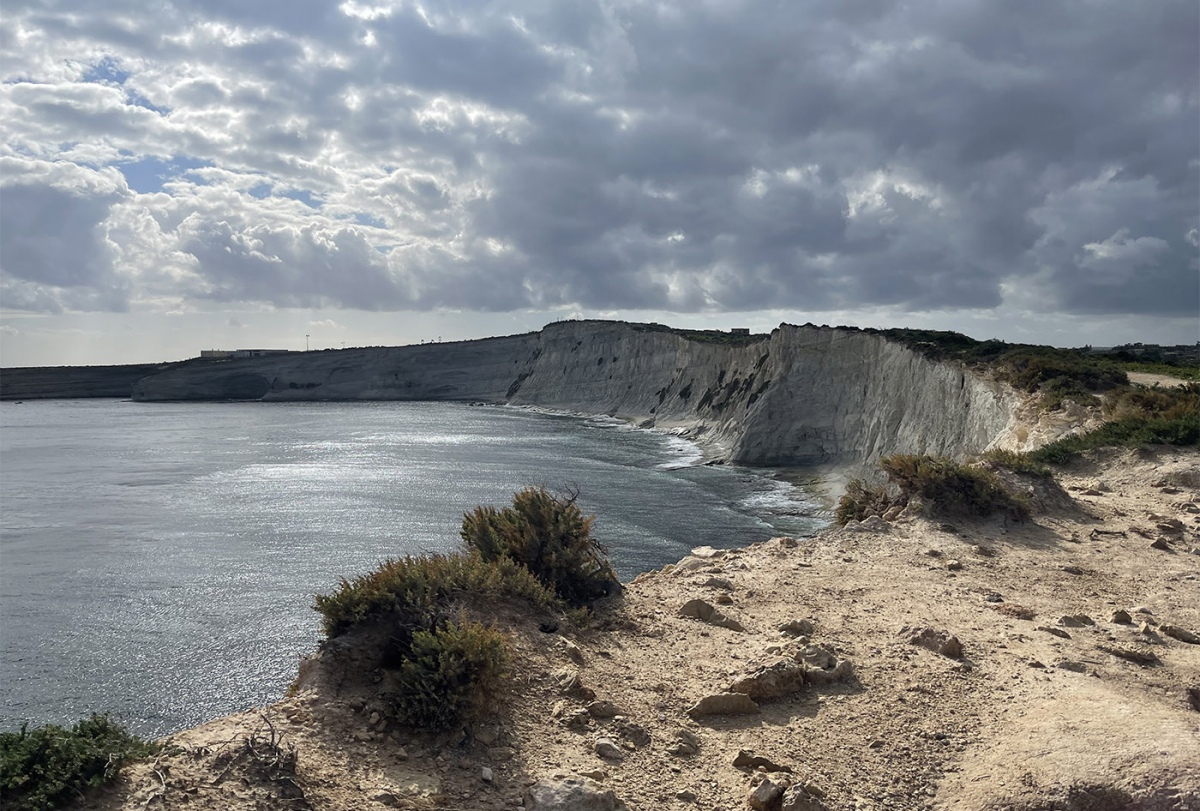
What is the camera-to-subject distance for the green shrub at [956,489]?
13.6m

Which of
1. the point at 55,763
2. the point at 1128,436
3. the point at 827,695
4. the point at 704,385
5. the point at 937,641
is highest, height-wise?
the point at 704,385

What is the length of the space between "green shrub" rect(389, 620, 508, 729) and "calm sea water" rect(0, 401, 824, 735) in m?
8.61

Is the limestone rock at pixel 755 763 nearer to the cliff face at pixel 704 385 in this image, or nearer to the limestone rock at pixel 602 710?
the limestone rock at pixel 602 710

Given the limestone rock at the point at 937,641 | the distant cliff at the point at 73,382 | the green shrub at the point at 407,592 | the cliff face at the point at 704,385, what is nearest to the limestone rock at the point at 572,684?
the green shrub at the point at 407,592

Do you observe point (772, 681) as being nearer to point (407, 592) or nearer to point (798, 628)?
point (798, 628)

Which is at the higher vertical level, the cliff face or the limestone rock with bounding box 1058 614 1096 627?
the cliff face

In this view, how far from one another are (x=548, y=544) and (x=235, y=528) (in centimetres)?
2196

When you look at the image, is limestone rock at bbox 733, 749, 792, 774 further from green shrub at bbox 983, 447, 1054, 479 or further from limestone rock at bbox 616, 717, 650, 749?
green shrub at bbox 983, 447, 1054, 479

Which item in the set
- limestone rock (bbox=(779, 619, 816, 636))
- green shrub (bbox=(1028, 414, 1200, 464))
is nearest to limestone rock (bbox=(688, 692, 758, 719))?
limestone rock (bbox=(779, 619, 816, 636))

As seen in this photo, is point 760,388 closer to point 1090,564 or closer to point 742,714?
point 1090,564

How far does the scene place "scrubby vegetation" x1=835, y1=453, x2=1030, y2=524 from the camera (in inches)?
537

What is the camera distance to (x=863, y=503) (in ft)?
52.1

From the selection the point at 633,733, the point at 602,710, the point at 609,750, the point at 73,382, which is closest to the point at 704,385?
the point at 602,710

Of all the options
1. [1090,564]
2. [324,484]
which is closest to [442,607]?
[1090,564]
